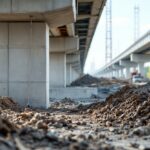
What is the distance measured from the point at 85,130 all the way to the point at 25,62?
11.0 metres

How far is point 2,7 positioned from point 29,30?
2.32m

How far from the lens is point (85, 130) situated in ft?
45.9

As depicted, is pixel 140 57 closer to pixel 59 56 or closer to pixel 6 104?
pixel 59 56

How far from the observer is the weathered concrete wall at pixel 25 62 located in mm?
24203

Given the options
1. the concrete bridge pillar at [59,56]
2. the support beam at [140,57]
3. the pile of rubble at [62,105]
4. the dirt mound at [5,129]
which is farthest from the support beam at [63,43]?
the support beam at [140,57]

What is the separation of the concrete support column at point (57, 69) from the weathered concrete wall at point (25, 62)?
25232 millimetres

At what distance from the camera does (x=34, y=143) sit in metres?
8.96

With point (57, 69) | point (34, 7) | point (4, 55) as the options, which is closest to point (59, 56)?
point (57, 69)

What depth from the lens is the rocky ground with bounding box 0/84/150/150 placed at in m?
8.80

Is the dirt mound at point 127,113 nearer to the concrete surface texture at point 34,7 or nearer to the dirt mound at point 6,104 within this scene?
the dirt mound at point 6,104

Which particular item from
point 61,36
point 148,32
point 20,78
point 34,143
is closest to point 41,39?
point 20,78

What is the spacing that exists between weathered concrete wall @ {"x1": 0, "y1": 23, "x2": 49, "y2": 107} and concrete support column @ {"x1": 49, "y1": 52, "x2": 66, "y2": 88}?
2523cm

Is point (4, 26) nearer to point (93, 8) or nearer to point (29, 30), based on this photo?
→ point (29, 30)

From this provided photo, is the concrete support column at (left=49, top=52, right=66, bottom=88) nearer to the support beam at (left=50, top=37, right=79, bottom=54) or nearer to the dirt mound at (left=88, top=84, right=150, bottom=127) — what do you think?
the support beam at (left=50, top=37, right=79, bottom=54)
